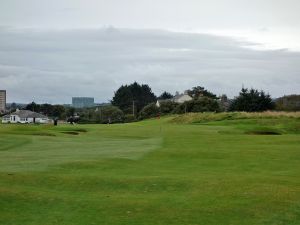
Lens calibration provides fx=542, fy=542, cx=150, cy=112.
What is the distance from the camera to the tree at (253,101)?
119938mm

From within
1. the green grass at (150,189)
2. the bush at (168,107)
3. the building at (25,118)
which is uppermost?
the bush at (168,107)

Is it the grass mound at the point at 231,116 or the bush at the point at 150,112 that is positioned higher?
the bush at the point at 150,112

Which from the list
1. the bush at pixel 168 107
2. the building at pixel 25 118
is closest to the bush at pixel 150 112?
the bush at pixel 168 107

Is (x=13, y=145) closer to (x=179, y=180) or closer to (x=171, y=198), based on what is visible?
(x=179, y=180)

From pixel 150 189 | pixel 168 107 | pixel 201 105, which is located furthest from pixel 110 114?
pixel 150 189

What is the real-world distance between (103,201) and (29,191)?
9.97 feet

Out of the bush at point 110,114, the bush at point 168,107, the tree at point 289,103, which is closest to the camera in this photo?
the tree at point 289,103

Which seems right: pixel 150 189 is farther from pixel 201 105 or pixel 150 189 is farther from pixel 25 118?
pixel 25 118

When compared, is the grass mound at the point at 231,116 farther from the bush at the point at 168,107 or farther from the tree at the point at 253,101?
the bush at the point at 168,107

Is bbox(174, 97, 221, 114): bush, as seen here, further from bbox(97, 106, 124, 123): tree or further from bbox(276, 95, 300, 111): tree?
bbox(97, 106, 124, 123): tree

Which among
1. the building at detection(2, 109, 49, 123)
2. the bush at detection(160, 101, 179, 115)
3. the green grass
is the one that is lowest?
the green grass

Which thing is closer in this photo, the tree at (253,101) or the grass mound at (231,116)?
the grass mound at (231,116)

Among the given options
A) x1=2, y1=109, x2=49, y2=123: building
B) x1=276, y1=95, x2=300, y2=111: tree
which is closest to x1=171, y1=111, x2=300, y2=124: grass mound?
x1=276, y1=95, x2=300, y2=111: tree

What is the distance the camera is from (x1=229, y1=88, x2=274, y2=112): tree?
11994cm
